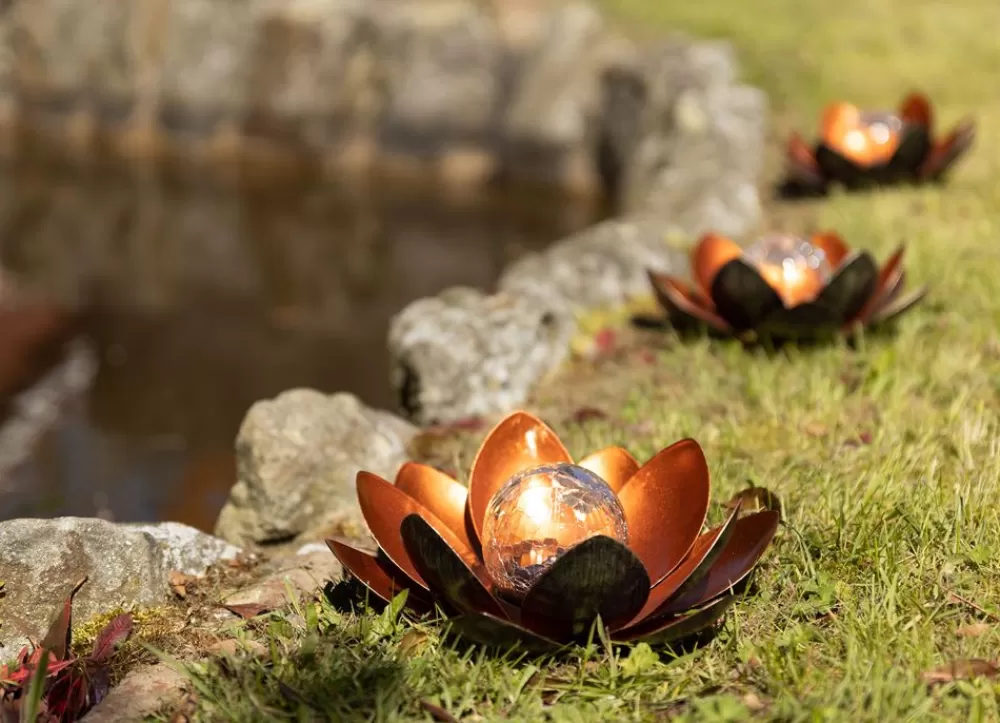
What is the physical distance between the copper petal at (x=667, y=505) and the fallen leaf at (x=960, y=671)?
1.90ft

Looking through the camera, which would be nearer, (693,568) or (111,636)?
(693,568)

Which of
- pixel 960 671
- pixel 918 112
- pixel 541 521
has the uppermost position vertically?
pixel 918 112

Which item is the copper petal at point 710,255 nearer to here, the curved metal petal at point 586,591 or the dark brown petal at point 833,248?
the dark brown petal at point 833,248

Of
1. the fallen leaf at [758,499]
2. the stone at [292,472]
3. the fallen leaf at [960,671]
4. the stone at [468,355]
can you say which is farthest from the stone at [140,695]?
the stone at [468,355]

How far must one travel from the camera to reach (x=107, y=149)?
1134 cm

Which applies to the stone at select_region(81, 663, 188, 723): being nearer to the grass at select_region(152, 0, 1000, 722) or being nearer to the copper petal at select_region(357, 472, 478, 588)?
the grass at select_region(152, 0, 1000, 722)

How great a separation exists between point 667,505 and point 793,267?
181cm

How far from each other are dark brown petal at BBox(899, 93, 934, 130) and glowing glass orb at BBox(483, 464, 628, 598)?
4334 mm

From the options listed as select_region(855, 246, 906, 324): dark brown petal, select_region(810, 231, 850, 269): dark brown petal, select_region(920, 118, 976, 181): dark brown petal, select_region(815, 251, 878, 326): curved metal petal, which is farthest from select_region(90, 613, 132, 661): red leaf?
select_region(920, 118, 976, 181): dark brown petal

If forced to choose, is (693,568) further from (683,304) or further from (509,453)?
(683,304)

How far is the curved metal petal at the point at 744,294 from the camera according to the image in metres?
4.06

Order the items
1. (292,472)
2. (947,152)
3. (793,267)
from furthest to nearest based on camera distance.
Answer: (947,152) → (793,267) → (292,472)

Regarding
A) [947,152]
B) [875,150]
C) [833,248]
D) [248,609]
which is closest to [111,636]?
[248,609]

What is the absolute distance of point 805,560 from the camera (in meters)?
2.79
